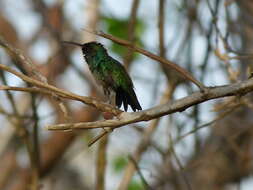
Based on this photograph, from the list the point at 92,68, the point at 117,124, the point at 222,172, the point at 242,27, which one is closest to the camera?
the point at 117,124

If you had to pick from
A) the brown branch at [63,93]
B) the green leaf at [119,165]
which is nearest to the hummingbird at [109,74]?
the brown branch at [63,93]

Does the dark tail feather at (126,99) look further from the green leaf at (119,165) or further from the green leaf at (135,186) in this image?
the green leaf at (119,165)

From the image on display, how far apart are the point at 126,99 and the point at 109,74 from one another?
0.38 m

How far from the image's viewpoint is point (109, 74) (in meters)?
3.80

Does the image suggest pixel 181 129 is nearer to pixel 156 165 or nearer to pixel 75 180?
pixel 156 165

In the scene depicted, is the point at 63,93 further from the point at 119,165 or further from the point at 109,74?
the point at 119,165

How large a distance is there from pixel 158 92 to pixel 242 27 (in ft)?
3.60

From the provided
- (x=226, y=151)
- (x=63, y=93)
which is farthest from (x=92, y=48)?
(x=226, y=151)

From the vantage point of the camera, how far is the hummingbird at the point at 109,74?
356 cm

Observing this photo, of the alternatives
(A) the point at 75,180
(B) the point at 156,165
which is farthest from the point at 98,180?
(A) the point at 75,180

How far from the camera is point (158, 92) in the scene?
614 centimetres

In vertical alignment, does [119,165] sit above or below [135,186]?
above

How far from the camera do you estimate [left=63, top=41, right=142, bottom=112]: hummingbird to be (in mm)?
3558

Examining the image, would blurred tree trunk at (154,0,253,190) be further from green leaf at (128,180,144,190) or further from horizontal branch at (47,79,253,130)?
horizontal branch at (47,79,253,130)
